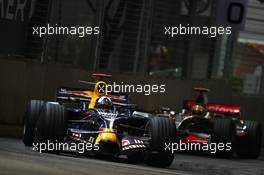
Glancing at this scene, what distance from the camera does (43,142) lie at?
537 inches

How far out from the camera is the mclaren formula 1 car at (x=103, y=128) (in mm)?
13531

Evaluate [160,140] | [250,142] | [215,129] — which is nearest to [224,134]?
[215,129]

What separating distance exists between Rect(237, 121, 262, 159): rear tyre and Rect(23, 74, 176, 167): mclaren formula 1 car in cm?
461

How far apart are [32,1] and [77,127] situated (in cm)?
575

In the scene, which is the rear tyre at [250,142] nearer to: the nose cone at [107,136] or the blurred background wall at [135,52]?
the blurred background wall at [135,52]

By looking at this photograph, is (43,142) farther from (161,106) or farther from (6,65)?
(161,106)

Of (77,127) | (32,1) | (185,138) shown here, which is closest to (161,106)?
(185,138)

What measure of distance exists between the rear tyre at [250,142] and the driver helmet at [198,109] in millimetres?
1250

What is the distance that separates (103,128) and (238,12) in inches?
354

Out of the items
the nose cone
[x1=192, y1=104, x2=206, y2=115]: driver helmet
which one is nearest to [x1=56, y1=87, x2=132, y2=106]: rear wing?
the nose cone

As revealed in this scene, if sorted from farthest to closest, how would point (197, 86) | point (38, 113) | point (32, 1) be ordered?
1. point (197, 86)
2. point (32, 1)
3. point (38, 113)

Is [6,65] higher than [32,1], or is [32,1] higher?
[32,1]

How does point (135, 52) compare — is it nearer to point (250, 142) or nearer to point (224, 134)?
point (250, 142)

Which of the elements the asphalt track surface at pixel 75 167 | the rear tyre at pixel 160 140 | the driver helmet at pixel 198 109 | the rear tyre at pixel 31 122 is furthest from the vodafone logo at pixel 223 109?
the rear tyre at pixel 160 140
